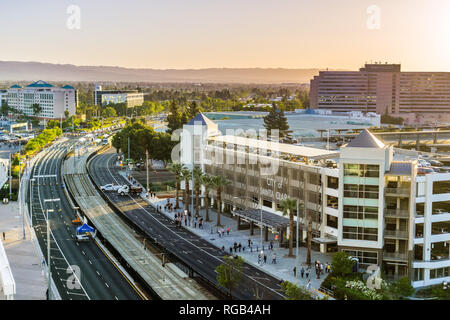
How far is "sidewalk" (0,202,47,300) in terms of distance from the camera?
4675 centimetres

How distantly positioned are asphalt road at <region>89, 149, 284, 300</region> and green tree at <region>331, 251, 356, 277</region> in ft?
16.3

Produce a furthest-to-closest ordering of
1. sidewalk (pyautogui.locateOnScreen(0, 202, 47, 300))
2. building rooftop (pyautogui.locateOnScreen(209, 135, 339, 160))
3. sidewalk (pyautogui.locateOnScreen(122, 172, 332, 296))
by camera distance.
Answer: building rooftop (pyautogui.locateOnScreen(209, 135, 339, 160)) → sidewalk (pyautogui.locateOnScreen(122, 172, 332, 296)) → sidewalk (pyautogui.locateOnScreen(0, 202, 47, 300))

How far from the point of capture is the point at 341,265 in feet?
158

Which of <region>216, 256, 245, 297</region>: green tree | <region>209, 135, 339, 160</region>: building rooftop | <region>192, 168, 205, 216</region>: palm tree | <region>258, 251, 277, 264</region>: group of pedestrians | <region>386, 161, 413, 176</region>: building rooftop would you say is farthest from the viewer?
<region>192, 168, 205, 216</region>: palm tree

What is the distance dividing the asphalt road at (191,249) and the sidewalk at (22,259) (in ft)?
39.1

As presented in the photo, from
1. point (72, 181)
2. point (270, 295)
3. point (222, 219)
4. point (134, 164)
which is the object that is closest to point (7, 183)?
point (72, 181)

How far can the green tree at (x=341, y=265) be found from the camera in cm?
4809

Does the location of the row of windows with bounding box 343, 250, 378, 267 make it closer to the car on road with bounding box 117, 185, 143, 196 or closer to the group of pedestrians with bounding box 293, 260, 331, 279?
the group of pedestrians with bounding box 293, 260, 331, 279

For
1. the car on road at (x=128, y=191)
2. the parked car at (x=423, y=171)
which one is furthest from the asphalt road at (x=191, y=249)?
the parked car at (x=423, y=171)

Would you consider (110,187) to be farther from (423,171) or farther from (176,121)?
(423,171)

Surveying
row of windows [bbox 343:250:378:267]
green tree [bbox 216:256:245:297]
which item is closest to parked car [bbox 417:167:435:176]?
row of windows [bbox 343:250:378:267]

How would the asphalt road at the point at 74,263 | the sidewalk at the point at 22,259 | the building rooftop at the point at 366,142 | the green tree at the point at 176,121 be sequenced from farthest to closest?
1. the green tree at the point at 176,121
2. the building rooftop at the point at 366,142
3. the sidewalk at the point at 22,259
4. the asphalt road at the point at 74,263

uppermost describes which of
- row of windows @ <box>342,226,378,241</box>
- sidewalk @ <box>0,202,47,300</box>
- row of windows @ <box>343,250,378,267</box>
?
row of windows @ <box>342,226,378,241</box>

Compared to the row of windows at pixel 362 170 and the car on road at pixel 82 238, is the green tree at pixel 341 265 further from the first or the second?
the car on road at pixel 82 238
